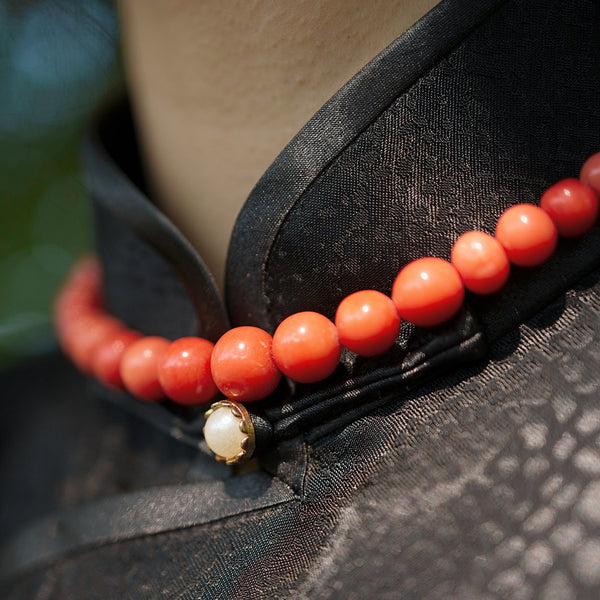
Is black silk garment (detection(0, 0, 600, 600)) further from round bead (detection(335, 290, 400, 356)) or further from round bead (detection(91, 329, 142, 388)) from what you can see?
round bead (detection(91, 329, 142, 388))

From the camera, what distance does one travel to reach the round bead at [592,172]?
439 millimetres

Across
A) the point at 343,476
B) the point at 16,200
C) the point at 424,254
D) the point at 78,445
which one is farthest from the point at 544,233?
the point at 16,200

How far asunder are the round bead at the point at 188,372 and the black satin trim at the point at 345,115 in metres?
0.06

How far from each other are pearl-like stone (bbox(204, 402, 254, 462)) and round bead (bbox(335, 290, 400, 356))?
3.7 inches

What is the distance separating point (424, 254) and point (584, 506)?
7.3 inches

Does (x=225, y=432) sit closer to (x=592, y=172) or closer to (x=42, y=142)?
(x=592, y=172)

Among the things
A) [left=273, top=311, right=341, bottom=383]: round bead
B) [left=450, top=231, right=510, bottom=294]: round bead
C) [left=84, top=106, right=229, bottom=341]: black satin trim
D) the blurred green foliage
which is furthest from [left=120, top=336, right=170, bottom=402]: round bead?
the blurred green foliage

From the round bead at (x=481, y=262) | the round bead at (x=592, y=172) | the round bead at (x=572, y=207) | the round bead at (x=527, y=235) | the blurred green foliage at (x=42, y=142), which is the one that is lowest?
the blurred green foliage at (x=42, y=142)

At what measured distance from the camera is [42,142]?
1144 millimetres

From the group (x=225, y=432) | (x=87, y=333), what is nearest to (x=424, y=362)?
(x=225, y=432)

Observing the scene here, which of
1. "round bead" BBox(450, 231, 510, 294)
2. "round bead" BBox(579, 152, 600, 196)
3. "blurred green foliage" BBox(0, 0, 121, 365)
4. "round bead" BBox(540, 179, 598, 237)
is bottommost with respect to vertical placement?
"blurred green foliage" BBox(0, 0, 121, 365)

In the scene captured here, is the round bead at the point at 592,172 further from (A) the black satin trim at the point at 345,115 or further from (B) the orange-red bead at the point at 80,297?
(B) the orange-red bead at the point at 80,297

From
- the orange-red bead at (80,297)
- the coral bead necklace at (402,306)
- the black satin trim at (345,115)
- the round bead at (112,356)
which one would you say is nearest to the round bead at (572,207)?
the coral bead necklace at (402,306)

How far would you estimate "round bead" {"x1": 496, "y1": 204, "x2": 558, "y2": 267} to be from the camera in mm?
423
